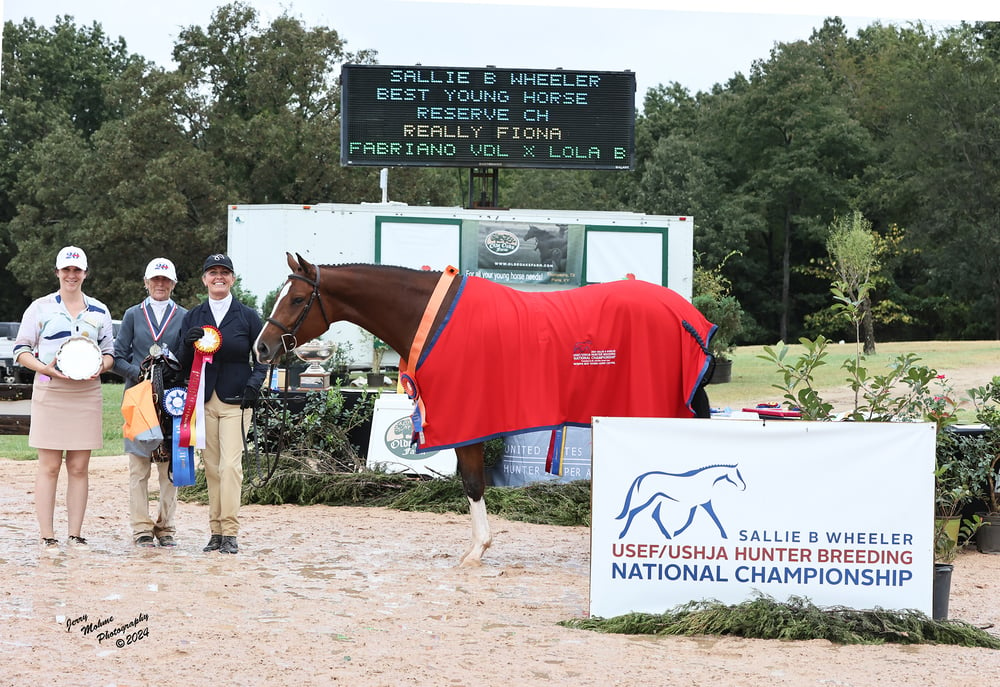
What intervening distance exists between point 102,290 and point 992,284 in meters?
30.7

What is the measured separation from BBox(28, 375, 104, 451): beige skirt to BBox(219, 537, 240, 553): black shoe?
1006 mm

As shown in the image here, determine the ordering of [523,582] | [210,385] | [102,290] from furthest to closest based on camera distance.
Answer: [102,290] → [210,385] → [523,582]

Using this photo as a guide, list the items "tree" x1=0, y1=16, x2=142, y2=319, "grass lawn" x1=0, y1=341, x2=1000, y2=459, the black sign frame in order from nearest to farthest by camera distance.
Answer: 1. "grass lawn" x1=0, y1=341, x2=1000, y2=459
2. the black sign frame
3. "tree" x1=0, y1=16, x2=142, y2=319

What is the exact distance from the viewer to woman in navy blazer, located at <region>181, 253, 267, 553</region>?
7.08m

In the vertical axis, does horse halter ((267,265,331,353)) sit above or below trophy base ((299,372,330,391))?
above

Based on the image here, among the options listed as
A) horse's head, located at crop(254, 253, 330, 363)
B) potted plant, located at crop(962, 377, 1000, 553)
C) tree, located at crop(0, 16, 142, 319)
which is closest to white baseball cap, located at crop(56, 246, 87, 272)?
horse's head, located at crop(254, 253, 330, 363)

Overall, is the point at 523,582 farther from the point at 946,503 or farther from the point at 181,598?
the point at 946,503

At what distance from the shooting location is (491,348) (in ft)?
22.2

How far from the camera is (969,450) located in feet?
26.0

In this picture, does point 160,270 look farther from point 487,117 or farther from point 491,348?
point 487,117

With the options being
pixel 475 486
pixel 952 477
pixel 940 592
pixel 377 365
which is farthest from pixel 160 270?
pixel 377 365

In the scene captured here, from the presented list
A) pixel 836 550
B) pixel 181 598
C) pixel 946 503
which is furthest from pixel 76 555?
pixel 946 503

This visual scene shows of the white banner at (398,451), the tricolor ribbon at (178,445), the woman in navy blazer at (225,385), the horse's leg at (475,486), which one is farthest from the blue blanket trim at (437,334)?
the white banner at (398,451)

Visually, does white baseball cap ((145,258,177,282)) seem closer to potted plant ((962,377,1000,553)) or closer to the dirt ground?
the dirt ground
